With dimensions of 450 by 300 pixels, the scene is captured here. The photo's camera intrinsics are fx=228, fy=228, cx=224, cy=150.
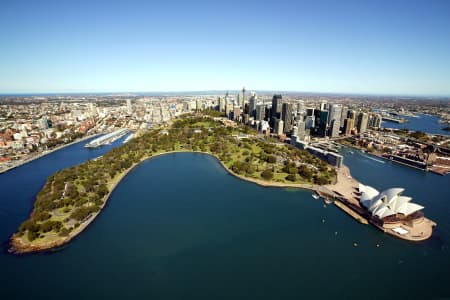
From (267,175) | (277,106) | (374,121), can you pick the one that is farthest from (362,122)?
(267,175)

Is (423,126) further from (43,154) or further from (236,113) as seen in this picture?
(43,154)

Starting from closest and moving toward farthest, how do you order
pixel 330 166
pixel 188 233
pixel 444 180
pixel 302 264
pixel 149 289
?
1. pixel 149 289
2. pixel 302 264
3. pixel 188 233
4. pixel 444 180
5. pixel 330 166

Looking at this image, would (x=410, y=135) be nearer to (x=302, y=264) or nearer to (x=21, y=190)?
(x=302, y=264)

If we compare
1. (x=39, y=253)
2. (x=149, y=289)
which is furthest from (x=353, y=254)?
(x=39, y=253)

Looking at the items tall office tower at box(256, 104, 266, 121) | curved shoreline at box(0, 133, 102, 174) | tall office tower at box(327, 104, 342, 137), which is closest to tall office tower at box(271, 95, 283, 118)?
tall office tower at box(256, 104, 266, 121)

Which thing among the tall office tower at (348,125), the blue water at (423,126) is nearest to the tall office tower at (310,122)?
the tall office tower at (348,125)

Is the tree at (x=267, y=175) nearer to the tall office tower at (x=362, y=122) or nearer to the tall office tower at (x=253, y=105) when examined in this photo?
the tall office tower at (x=362, y=122)

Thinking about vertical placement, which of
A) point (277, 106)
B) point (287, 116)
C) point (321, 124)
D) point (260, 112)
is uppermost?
point (277, 106)
